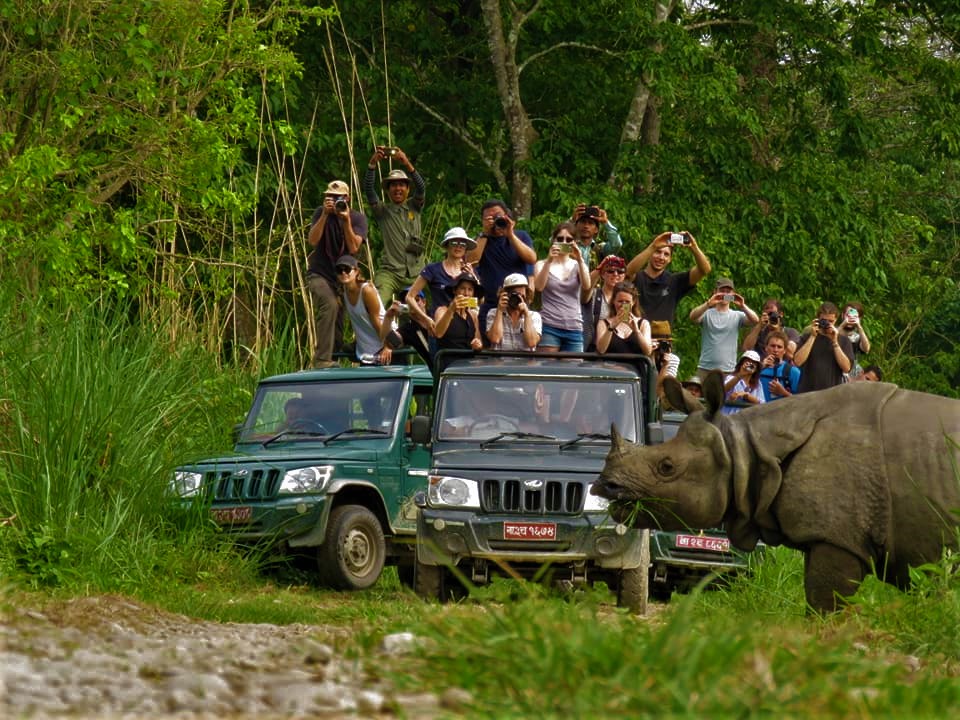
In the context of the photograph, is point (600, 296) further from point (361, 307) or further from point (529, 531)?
point (529, 531)

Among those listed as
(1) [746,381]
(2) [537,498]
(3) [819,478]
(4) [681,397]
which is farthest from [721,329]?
(3) [819,478]

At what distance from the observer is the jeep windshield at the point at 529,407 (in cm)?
1283

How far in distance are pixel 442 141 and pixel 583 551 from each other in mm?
16948

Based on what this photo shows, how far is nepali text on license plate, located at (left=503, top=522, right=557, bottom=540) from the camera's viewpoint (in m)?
Result: 12.0

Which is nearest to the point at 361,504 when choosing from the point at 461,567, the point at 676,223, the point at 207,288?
the point at 461,567

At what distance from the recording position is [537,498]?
12.1 m

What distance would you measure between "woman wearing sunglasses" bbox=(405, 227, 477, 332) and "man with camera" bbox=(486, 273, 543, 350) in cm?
49

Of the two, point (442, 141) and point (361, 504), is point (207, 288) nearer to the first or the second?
point (361, 504)

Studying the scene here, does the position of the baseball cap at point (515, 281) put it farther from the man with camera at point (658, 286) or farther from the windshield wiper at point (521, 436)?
the man with camera at point (658, 286)

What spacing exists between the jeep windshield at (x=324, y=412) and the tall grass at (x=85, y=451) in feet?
2.80

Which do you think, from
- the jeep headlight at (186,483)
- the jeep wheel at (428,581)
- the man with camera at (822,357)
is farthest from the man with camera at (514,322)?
the man with camera at (822,357)

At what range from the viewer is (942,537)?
9250 mm

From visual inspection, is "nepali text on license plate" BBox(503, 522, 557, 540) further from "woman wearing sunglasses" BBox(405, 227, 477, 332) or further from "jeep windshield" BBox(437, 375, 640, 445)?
"woman wearing sunglasses" BBox(405, 227, 477, 332)

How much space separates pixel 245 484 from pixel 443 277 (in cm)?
240
